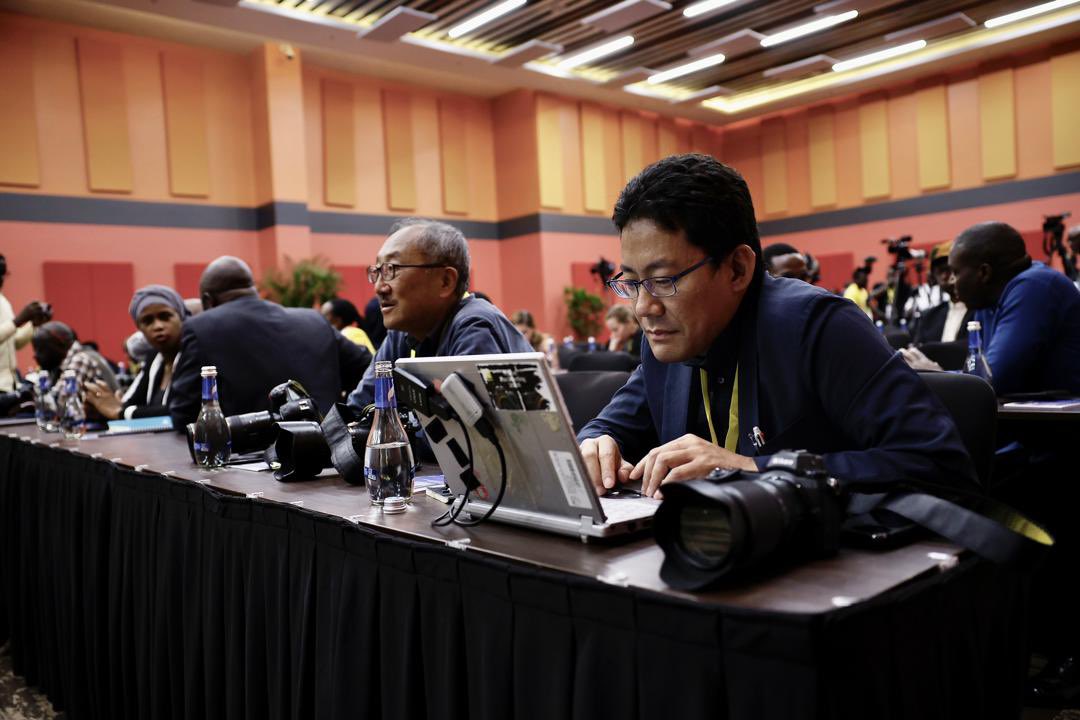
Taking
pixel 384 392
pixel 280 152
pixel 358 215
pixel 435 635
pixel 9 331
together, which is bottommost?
pixel 435 635

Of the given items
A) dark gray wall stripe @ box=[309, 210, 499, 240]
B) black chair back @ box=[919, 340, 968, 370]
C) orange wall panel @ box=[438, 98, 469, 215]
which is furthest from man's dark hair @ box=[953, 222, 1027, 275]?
orange wall panel @ box=[438, 98, 469, 215]

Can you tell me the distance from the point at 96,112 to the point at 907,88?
36.1 feet

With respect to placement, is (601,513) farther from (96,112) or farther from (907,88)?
(907,88)

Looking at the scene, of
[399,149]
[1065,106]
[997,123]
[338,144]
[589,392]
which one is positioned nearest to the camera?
[589,392]

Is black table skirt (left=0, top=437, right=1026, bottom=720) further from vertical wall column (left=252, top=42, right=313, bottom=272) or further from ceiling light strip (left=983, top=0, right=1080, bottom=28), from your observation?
ceiling light strip (left=983, top=0, right=1080, bottom=28)

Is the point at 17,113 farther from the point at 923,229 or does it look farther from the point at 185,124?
the point at 923,229

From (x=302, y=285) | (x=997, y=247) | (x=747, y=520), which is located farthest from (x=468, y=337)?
(x=302, y=285)

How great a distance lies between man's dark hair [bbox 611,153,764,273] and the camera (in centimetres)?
134

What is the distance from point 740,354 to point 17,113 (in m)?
9.40

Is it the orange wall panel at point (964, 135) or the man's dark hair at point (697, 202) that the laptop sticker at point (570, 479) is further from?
the orange wall panel at point (964, 135)

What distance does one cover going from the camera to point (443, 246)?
89.6 inches

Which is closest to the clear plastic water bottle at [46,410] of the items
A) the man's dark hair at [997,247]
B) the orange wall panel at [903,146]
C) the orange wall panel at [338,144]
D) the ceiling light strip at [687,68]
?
the man's dark hair at [997,247]

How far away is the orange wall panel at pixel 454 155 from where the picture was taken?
11.9 m

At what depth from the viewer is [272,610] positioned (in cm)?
149
